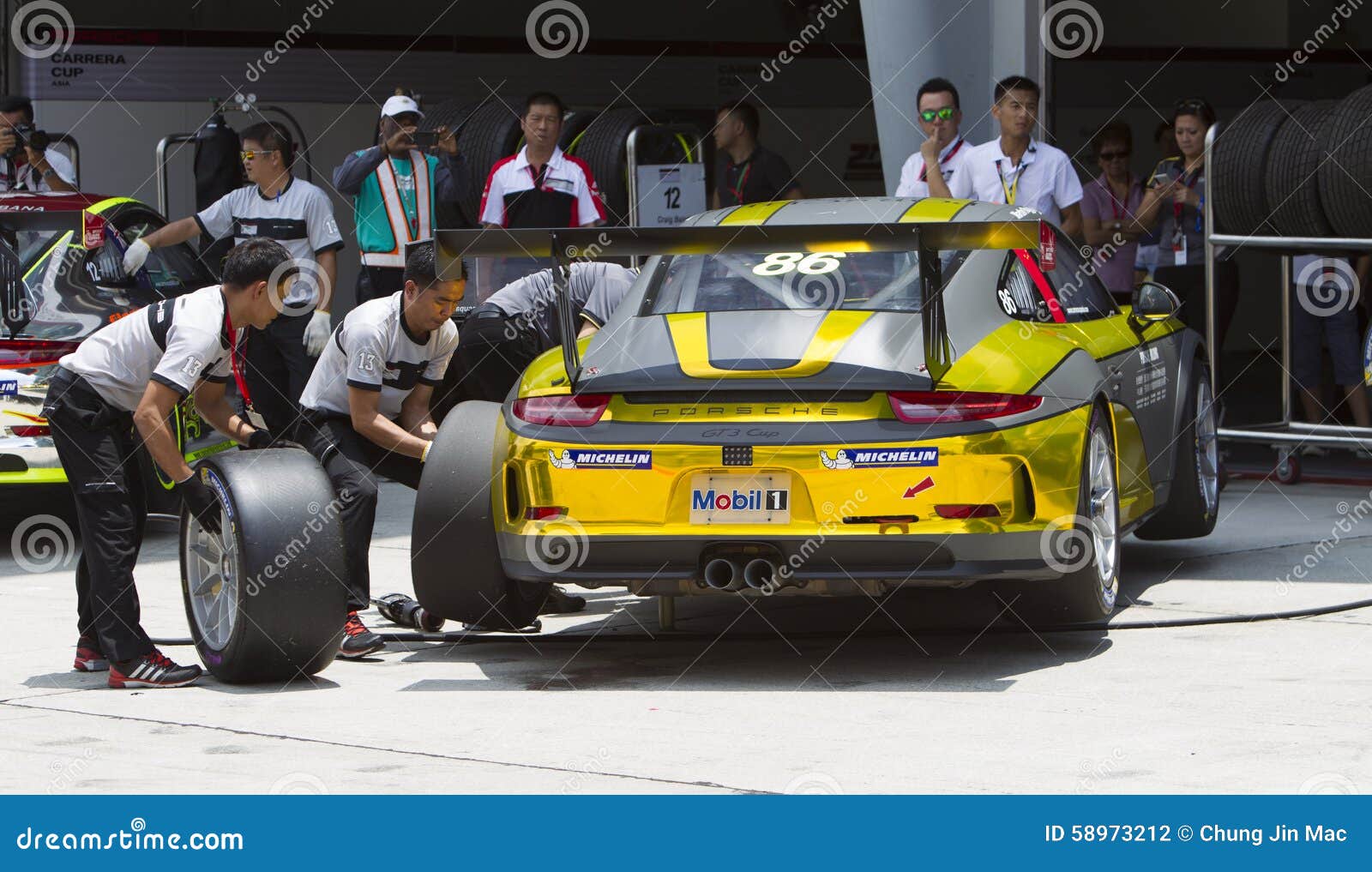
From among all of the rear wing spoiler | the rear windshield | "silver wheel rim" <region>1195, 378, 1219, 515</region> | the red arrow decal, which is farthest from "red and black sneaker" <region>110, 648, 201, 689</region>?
"silver wheel rim" <region>1195, 378, 1219, 515</region>

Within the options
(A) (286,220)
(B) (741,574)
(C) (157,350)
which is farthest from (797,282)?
(A) (286,220)

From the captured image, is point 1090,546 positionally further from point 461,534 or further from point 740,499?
point 461,534

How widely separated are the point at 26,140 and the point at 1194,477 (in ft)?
27.7

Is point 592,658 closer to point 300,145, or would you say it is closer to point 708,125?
point 300,145

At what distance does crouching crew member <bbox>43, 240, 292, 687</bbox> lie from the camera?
22.7 feet

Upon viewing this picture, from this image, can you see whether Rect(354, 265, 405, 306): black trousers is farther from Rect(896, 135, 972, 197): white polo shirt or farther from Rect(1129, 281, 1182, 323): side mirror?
Rect(1129, 281, 1182, 323): side mirror

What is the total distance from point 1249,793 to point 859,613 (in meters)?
2.98

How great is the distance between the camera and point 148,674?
6.99 m

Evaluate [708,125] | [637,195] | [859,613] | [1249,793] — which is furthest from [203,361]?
[708,125]

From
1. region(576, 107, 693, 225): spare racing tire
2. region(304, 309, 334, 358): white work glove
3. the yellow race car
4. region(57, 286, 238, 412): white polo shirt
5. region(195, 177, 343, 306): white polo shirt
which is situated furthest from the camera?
region(576, 107, 693, 225): spare racing tire

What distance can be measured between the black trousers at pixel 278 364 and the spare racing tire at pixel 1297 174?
16.5ft

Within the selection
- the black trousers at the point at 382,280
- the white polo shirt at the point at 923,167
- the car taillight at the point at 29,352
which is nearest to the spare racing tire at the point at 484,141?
the black trousers at the point at 382,280

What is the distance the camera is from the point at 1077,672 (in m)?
6.88

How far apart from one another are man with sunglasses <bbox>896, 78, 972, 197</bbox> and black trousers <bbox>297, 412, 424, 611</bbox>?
14.1 ft
